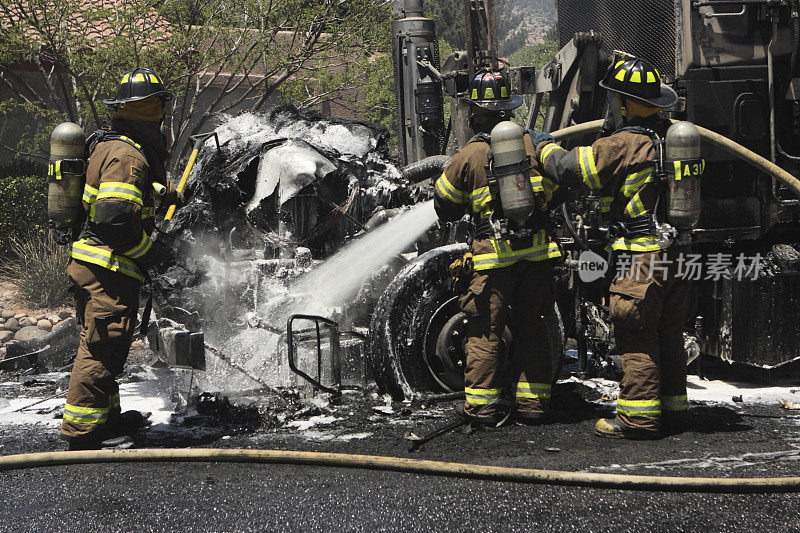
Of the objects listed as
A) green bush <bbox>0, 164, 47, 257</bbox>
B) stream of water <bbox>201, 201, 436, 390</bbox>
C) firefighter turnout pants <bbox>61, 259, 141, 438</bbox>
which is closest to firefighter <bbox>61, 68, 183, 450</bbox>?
firefighter turnout pants <bbox>61, 259, 141, 438</bbox>

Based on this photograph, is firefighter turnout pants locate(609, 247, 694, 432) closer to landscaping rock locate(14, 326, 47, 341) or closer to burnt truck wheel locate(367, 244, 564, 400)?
burnt truck wheel locate(367, 244, 564, 400)

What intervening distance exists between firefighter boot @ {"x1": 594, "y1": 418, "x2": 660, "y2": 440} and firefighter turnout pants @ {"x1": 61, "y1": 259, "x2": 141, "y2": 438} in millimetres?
2528

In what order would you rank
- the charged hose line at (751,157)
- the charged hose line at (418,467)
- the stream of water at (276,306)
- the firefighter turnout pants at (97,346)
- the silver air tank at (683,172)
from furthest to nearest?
the stream of water at (276,306)
the charged hose line at (751,157)
the firefighter turnout pants at (97,346)
the silver air tank at (683,172)
the charged hose line at (418,467)

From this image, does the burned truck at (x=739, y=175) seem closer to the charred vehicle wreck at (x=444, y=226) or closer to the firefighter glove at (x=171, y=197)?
the charred vehicle wreck at (x=444, y=226)

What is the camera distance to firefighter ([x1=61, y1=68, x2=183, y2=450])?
165 inches

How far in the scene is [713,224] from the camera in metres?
5.35

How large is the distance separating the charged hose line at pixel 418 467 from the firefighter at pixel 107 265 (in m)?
0.31

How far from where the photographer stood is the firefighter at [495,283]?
457 centimetres

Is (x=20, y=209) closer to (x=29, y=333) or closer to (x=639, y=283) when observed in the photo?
(x=29, y=333)


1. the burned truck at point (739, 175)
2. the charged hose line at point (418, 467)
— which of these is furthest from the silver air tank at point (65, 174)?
the burned truck at point (739, 175)

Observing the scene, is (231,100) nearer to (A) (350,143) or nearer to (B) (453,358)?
(A) (350,143)

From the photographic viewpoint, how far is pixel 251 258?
19.5ft

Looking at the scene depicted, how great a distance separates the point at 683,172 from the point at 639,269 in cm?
54

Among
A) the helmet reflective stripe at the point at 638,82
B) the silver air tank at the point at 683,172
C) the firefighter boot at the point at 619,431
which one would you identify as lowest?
the firefighter boot at the point at 619,431
